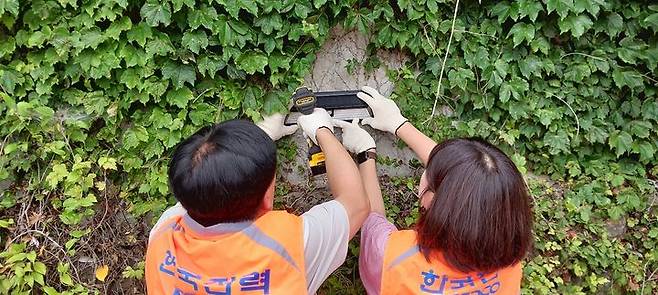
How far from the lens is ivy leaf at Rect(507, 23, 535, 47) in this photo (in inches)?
112

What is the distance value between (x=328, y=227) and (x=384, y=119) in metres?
1.01

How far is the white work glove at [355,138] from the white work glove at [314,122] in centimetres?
15

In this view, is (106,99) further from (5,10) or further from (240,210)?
(240,210)

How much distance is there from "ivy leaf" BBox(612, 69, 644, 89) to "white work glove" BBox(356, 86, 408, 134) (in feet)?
4.43

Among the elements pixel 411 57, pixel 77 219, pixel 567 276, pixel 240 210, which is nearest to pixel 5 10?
pixel 77 219

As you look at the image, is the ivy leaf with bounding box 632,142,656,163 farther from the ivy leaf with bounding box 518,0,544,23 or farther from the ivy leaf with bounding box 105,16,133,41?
the ivy leaf with bounding box 105,16,133,41

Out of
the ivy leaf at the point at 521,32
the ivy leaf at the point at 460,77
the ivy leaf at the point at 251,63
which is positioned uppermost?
the ivy leaf at the point at 521,32

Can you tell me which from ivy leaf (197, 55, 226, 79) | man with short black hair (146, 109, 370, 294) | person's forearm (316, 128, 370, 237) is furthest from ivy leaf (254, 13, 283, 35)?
man with short black hair (146, 109, 370, 294)

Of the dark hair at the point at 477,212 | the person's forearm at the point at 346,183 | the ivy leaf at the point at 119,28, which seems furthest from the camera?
the ivy leaf at the point at 119,28

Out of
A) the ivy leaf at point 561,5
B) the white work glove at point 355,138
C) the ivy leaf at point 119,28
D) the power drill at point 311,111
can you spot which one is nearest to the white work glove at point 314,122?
the power drill at point 311,111

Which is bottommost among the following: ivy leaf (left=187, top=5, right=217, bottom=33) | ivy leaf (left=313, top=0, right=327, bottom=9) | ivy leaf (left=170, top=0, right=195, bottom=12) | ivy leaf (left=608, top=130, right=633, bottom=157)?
ivy leaf (left=608, top=130, right=633, bottom=157)

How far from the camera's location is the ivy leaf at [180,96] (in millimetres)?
2656

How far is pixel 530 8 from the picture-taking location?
2.79 metres

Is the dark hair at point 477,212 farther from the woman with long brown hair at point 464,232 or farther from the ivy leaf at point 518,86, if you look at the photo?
the ivy leaf at point 518,86
